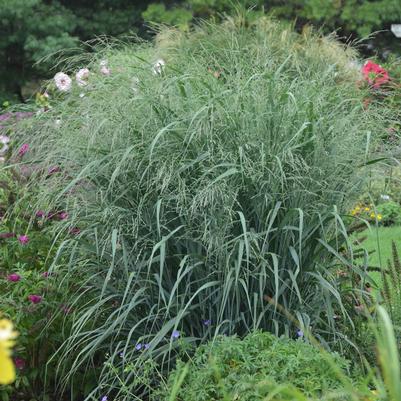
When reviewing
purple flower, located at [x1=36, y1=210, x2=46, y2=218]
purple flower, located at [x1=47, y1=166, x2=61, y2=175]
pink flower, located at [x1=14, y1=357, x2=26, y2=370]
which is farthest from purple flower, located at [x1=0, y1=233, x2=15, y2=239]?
pink flower, located at [x1=14, y1=357, x2=26, y2=370]

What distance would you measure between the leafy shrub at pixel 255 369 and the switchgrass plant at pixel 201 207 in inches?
9.7

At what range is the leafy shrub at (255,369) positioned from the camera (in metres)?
2.90

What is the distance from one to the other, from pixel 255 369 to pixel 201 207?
2.56 ft

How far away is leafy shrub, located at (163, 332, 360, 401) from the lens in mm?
2902

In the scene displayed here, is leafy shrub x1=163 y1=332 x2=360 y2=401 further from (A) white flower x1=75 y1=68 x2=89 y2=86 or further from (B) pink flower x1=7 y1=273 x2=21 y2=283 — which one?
(A) white flower x1=75 y1=68 x2=89 y2=86

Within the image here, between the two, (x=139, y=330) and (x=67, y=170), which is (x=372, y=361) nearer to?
(x=139, y=330)

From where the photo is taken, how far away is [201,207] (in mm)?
3504

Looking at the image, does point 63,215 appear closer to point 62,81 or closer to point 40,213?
point 40,213

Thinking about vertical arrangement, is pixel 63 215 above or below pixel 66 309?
above

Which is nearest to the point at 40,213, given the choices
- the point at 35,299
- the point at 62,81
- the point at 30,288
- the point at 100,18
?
the point at 30,288

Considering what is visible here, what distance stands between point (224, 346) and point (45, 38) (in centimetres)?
1652

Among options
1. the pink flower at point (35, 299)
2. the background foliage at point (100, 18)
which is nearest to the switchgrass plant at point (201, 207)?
the pink flower at point (35, 299)

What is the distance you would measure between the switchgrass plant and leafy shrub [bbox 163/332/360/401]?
0.81 feet

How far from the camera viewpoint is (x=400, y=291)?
3635 millimetres
